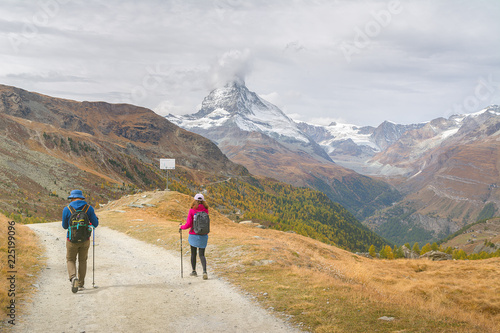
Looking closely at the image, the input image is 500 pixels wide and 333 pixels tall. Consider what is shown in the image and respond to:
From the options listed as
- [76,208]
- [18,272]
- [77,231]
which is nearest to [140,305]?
[77,231]

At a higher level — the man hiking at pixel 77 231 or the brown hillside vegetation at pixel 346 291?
the man hiking at pixel 77 231

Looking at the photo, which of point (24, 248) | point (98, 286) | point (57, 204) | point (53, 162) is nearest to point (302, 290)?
point (98, 286)

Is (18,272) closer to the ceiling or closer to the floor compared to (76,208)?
closer to the floor

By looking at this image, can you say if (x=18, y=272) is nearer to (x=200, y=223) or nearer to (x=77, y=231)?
(x=77, y=231)

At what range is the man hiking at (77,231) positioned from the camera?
43.0 feet

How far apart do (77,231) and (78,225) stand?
244 millimetres

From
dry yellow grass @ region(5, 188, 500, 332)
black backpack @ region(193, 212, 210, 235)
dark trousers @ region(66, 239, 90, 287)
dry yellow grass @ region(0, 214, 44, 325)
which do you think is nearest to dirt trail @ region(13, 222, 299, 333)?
dry yellow grass @ region(0, 214, 44, 325)

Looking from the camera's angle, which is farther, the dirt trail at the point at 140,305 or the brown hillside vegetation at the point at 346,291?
the brown hillside vegetation at the point at 346,291

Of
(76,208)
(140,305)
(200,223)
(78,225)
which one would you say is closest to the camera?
(140,305)

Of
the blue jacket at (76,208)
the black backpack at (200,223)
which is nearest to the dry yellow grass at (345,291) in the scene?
the black backpack at (200,223)

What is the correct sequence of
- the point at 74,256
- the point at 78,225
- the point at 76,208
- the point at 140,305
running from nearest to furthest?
1. the point at 140,305
2. the point at 78,225
3. the point at 76,208
4. the point at 74,256

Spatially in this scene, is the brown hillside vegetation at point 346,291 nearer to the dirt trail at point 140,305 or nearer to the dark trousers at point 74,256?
the dirt trail at point 140,305

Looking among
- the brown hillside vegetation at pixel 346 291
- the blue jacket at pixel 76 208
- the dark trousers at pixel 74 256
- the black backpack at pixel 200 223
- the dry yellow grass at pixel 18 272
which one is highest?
the blue jacket at pixel 76 208

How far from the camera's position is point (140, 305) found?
11.6m
